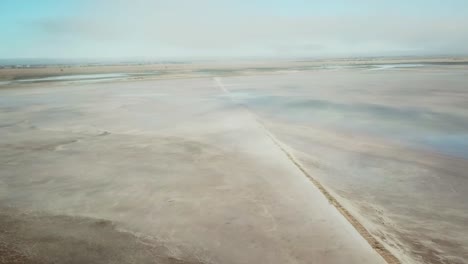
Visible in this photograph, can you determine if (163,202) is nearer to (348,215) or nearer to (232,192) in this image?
(232,192)

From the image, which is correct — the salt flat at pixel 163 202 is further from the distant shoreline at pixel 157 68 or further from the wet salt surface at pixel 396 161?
the distant shoreline at pixel 157 68

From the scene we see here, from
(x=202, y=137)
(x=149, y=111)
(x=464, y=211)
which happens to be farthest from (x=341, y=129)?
(x=149, y=111)

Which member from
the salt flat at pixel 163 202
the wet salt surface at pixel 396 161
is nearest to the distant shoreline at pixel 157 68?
the salt flat at pixel 163 202

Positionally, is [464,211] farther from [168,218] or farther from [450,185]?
[168,218]

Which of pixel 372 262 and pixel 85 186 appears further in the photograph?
pixel 85 186

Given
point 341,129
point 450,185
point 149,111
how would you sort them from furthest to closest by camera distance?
point 149,111
point 341,129
point 450,185
